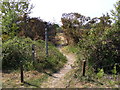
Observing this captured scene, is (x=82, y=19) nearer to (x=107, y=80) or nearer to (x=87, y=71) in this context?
(x=87, y=71)

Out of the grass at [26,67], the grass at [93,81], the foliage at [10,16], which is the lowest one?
the grass at [93,81]

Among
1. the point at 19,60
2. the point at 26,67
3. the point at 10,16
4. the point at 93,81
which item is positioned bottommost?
the point at 93,81

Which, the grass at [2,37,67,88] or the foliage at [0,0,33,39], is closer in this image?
the grass at [2,37,67,88]

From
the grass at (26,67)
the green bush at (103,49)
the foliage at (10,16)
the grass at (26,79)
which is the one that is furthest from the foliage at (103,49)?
the foliage at (10,16)

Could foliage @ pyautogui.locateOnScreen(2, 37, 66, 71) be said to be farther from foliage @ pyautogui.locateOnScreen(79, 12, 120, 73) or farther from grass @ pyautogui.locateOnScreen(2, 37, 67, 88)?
foliage @ pyautogui.locateOnScreen(79, 12, 120, 73)

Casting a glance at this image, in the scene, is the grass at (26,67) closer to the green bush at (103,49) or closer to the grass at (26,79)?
the grass at (26,79)

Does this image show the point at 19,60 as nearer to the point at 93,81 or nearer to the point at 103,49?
the point at 93,81

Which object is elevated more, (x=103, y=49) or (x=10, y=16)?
(x=10, y=16)

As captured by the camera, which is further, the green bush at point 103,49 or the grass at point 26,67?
the green bush at point 103,49

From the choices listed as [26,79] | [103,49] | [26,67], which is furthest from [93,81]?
[26,67]

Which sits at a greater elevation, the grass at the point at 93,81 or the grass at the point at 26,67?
the grass at the point at 26,67

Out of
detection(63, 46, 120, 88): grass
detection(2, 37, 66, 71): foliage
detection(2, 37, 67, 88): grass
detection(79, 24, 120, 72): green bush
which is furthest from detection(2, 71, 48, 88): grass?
detection(79, 24, 120, 72): green bush

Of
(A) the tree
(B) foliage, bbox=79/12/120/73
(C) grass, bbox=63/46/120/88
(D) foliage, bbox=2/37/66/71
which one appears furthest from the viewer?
(A) the tree

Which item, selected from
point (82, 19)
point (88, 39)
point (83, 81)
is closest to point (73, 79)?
point (83, 81)
